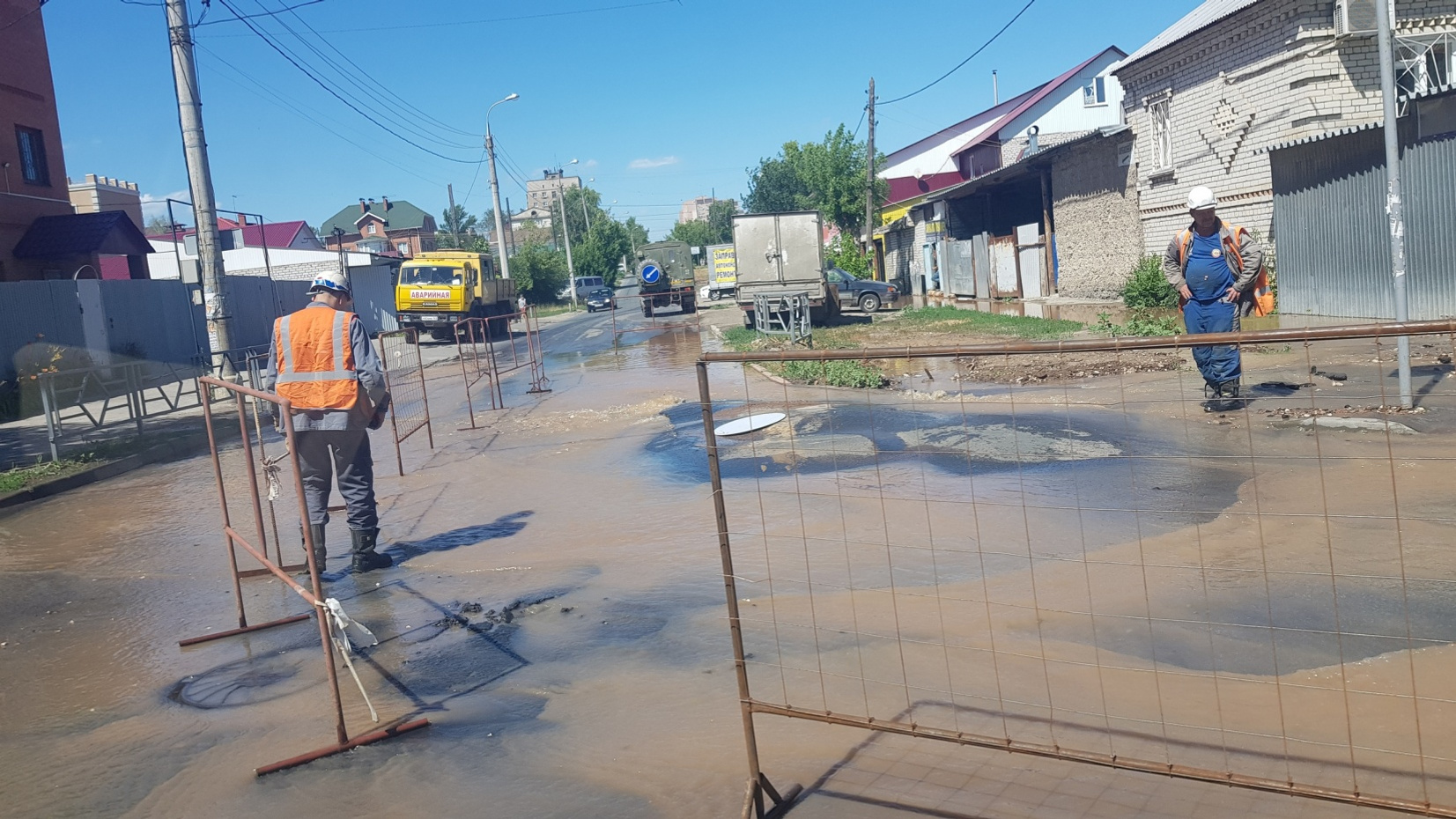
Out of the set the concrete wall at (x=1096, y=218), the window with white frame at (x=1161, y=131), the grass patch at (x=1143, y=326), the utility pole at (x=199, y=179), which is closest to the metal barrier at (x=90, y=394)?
the utility pole at (x=199, y=179)

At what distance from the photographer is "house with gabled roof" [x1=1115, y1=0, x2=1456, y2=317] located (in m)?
14.4

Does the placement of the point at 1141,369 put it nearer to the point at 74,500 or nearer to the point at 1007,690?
the point at 1007,690

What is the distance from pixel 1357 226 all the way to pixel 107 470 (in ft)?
55.4

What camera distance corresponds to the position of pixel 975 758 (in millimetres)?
3945

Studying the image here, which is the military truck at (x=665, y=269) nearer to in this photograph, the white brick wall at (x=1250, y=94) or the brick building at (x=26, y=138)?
→ the brick building at (x=26, y=138)

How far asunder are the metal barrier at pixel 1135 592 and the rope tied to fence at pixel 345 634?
1.62m

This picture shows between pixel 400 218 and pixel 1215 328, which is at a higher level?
pixel 400 218

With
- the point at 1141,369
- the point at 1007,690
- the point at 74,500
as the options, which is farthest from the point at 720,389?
the point at 1007,690

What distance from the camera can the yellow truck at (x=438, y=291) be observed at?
3744 centimetres

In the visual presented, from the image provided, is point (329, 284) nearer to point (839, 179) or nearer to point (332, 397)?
point (332, 397)

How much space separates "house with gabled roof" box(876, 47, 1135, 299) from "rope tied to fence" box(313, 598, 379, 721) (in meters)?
22.3

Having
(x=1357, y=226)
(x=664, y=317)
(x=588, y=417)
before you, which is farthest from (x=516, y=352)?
(x=1357, y=226)

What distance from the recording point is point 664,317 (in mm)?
43094

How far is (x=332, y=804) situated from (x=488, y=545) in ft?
12.2
